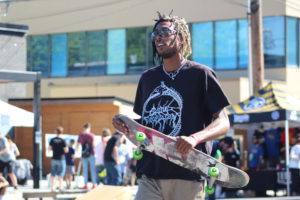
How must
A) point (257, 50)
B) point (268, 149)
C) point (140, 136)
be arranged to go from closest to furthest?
point (140, 136)
point (268, 149)
point (257, 50)

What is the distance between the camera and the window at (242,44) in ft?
93.0

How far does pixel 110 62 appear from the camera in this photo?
31859mm

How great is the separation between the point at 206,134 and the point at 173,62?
1.96 feet

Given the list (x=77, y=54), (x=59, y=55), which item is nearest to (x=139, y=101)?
(x=77, y=54)

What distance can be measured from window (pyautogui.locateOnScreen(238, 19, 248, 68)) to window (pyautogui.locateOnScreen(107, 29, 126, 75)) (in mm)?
6134

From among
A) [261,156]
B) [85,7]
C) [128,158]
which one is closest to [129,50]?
[85,7]

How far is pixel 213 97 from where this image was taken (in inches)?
166

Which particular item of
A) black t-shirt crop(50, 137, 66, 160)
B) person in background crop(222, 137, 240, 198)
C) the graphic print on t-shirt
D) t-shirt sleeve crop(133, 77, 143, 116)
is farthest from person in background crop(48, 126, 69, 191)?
the graphic print on t-shirt

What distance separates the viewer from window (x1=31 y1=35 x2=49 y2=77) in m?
33.3

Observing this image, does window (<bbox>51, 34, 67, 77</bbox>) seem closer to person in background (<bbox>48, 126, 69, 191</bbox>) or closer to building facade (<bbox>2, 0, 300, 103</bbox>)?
building facade (<bbox>2, 0, 300, 103</bbox>)

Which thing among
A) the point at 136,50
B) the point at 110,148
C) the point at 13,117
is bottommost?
the point at 110,148

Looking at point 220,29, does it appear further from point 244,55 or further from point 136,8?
point 136,8

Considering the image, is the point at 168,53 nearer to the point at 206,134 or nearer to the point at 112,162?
the point at 206,134

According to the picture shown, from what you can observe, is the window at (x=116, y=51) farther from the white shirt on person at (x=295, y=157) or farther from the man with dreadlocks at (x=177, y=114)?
the man with dreadlocks at (x=177, y=114)
